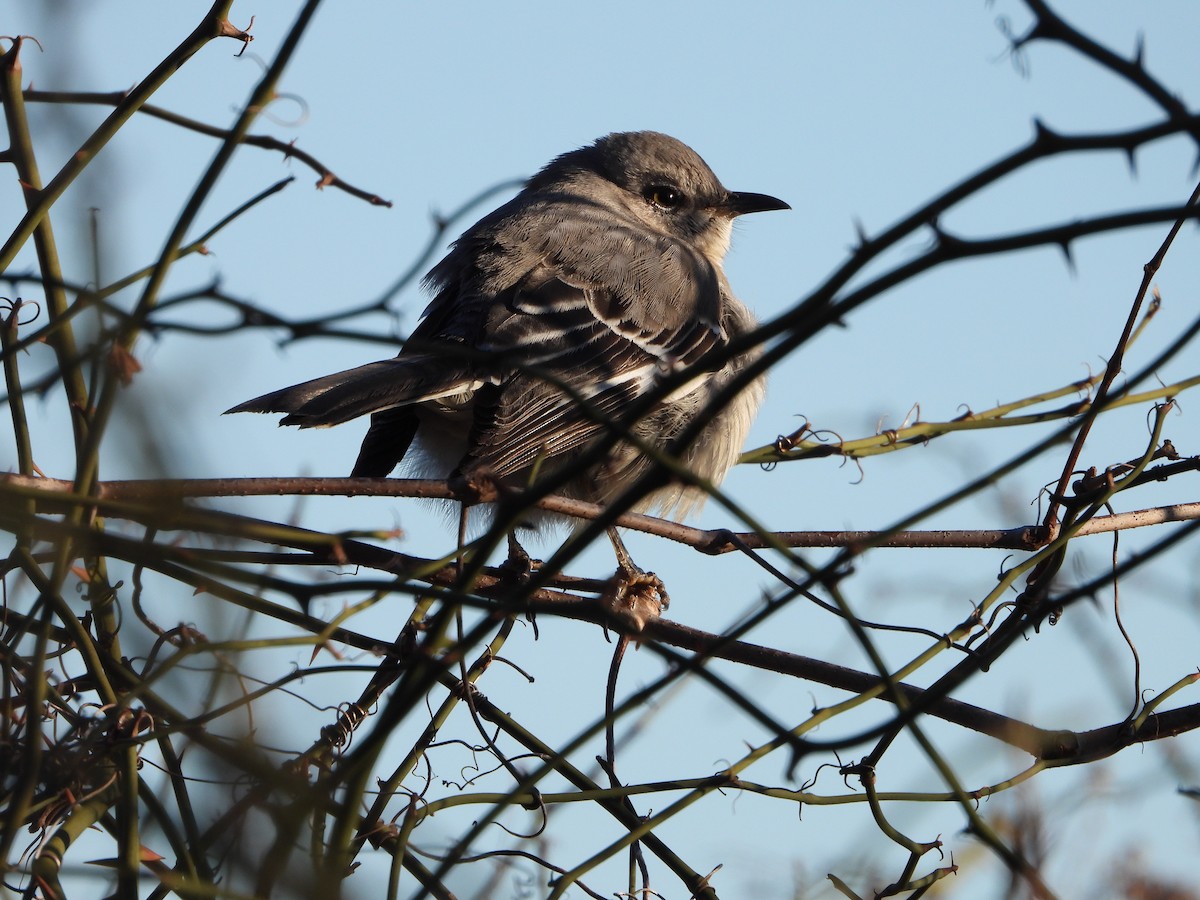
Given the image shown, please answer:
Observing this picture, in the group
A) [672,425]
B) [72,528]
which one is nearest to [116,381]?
[72,528]

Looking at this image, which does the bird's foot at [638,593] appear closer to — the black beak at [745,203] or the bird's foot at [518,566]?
the bird's foot at [518,566]

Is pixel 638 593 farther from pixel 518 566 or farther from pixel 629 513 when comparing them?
pixel 629 513

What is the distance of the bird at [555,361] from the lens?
4.43 m

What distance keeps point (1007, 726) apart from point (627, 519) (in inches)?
34.5

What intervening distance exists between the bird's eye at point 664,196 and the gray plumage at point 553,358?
277 mm

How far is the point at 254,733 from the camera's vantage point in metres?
1.69

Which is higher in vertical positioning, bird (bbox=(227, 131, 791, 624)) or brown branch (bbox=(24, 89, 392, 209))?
bird (bbox=(227, 131, 791, 624))

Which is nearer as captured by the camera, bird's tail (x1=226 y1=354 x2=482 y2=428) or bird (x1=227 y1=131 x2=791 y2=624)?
bird's tail (x1=226 y1=354 x2=482 y2=428)

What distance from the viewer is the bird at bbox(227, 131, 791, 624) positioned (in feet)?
14.5

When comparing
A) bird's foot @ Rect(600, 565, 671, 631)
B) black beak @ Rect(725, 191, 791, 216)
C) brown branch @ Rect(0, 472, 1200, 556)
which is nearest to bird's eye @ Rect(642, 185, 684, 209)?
black beak @ Rect(725, 191, 791, 216)

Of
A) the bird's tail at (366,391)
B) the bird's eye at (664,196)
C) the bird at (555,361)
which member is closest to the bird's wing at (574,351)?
the bird at (555,361)

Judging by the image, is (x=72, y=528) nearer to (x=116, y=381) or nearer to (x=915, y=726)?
(x=116, y=381)

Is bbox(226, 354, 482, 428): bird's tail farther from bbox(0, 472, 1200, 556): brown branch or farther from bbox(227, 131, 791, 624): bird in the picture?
bbox(0, 472, 1200, 556): brown branch

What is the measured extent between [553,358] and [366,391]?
1.25 m
